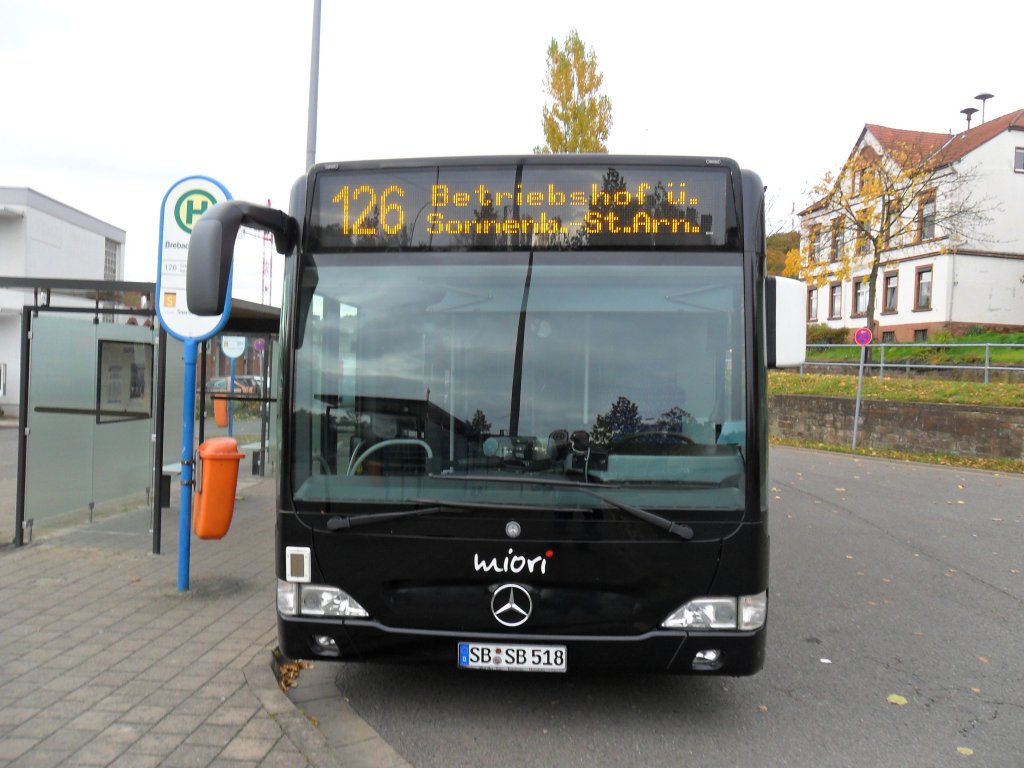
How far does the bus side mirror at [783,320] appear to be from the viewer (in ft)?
14.2

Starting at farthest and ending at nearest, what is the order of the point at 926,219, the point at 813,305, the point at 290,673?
the point at 813,305 < the point at 926,219 < the point at 290,673

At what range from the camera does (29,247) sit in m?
35.9

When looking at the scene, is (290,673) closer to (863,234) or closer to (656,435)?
(656,435)

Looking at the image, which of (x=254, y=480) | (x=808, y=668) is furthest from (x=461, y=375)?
(x=254, y=480)

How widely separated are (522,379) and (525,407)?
13 centimetres

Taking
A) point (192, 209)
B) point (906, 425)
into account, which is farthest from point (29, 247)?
point (192, 209)

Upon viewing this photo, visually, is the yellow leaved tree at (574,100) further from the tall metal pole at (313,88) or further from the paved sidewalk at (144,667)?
the paved sidewalk at (144,667)

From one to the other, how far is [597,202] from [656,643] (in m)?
2.07

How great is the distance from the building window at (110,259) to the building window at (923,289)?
3870 cm

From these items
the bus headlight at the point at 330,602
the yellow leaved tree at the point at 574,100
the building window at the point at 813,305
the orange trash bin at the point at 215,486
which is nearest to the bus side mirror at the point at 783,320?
the bus headlight at the point at 330,602

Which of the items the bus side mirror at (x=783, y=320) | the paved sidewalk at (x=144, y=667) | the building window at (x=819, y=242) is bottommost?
the paved sidewalk at (x=144, y=667)

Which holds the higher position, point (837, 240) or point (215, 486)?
point (837, 240)

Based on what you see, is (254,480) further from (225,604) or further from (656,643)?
(656,643)

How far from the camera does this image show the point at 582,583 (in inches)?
160
